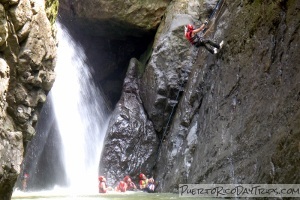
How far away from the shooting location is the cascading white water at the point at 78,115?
15984 millimetres

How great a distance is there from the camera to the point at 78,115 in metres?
17.6

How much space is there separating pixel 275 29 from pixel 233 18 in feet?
9.02

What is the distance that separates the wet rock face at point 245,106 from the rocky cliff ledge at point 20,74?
4590 mm

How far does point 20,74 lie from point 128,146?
785 centimetres

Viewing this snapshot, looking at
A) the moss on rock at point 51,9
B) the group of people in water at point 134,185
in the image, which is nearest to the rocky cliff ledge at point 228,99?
the group of people in water at point 134,185

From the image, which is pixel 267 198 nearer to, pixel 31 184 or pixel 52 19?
pixel 52 19

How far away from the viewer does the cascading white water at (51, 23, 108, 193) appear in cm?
1598

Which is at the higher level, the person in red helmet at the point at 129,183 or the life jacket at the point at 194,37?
the life jacket at the point at 194,37

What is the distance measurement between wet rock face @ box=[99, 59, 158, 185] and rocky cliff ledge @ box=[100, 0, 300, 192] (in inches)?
3.5

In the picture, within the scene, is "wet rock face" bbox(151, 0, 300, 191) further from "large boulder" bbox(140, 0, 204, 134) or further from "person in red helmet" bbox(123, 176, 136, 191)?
"large boulder" bbox(140, 0, 204, 134)

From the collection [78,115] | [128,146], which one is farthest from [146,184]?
[78,115]

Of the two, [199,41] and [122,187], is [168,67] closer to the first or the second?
[199,41]

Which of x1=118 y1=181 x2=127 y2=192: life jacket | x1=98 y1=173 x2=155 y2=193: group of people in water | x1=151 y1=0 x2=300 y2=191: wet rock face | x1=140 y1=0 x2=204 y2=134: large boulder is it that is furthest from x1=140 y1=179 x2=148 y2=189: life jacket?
x1=140 y1=0 x2=204 y2=134: large boulder

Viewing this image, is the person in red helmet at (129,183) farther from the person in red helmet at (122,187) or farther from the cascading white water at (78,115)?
the cascading white water at (78,115)
